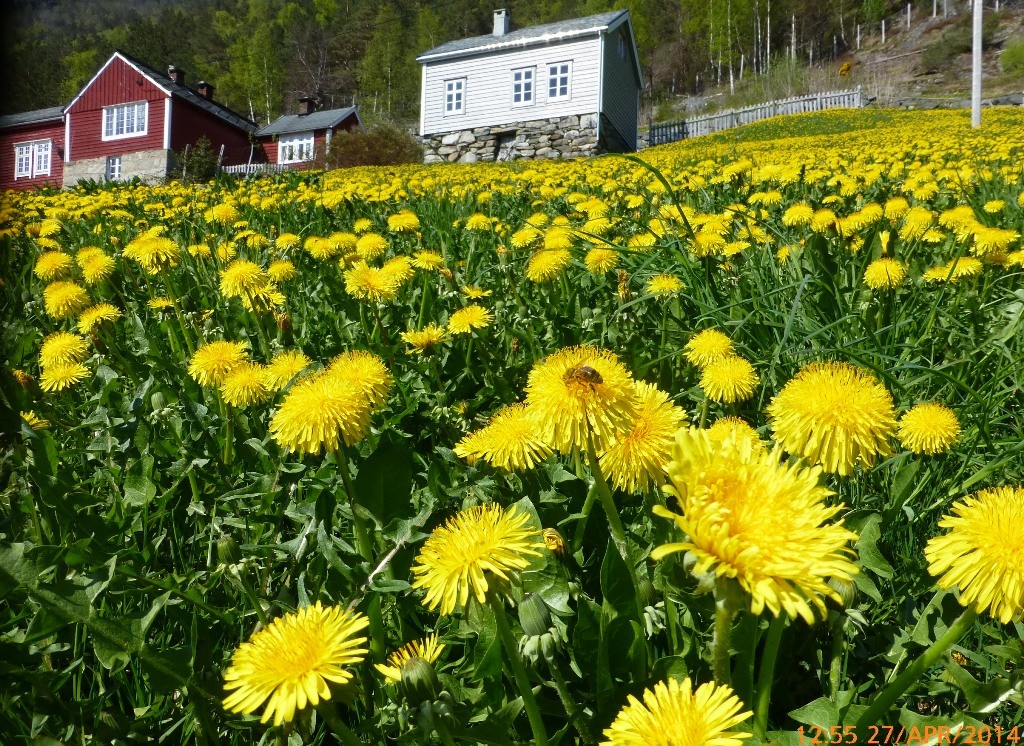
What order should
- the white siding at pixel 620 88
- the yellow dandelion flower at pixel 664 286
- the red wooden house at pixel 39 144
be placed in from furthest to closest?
the red wooden house at pixel 39 144, the white siding at pixel 620 88, the yellow dandelion flower at pixel 664 286

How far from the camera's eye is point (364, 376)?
1283 mm

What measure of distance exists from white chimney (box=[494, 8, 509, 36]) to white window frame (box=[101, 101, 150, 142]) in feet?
56.9

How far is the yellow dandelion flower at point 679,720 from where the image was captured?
0.58 metres

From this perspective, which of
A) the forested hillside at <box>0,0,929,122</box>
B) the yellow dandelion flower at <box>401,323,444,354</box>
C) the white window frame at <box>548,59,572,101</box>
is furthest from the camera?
the forested hillside at <box>0,0,929,122</box>

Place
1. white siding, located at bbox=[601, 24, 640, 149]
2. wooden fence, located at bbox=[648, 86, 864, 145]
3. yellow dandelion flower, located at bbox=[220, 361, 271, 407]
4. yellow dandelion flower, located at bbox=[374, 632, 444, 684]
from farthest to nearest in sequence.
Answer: wooden fence, located at bbox=[648, 86, 864, 145]
white siding, located at bbox=[601, 24, 640, 149]
yellow dandelion flower, located at bbox=[220, 361, 271, 407]
yellow dandelion flower, located at bbox=[374, 632, 444, 684]

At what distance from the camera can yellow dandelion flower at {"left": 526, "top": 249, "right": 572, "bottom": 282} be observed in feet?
8.04

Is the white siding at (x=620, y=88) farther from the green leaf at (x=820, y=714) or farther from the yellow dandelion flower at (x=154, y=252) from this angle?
the green leaf at (x=820, y=714)

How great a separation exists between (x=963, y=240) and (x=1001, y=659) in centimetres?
202

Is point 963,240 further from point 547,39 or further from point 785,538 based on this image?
point 547,39

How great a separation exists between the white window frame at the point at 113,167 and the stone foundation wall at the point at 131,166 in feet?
0.17

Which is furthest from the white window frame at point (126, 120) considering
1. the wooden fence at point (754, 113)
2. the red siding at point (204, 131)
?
the wooden fence at point (754, 113)

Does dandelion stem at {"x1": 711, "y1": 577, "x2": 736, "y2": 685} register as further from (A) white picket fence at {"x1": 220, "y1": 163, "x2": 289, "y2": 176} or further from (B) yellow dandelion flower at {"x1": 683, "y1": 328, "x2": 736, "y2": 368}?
(A) white picket fence at {"x1": 220, "y1": 163, "x2": 289, "y2": 176}

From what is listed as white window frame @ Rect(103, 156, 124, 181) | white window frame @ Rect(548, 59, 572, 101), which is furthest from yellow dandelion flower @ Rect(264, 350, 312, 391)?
white window frame @ Rect(103, 156, 124, 181)

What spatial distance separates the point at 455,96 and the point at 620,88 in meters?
6.77
